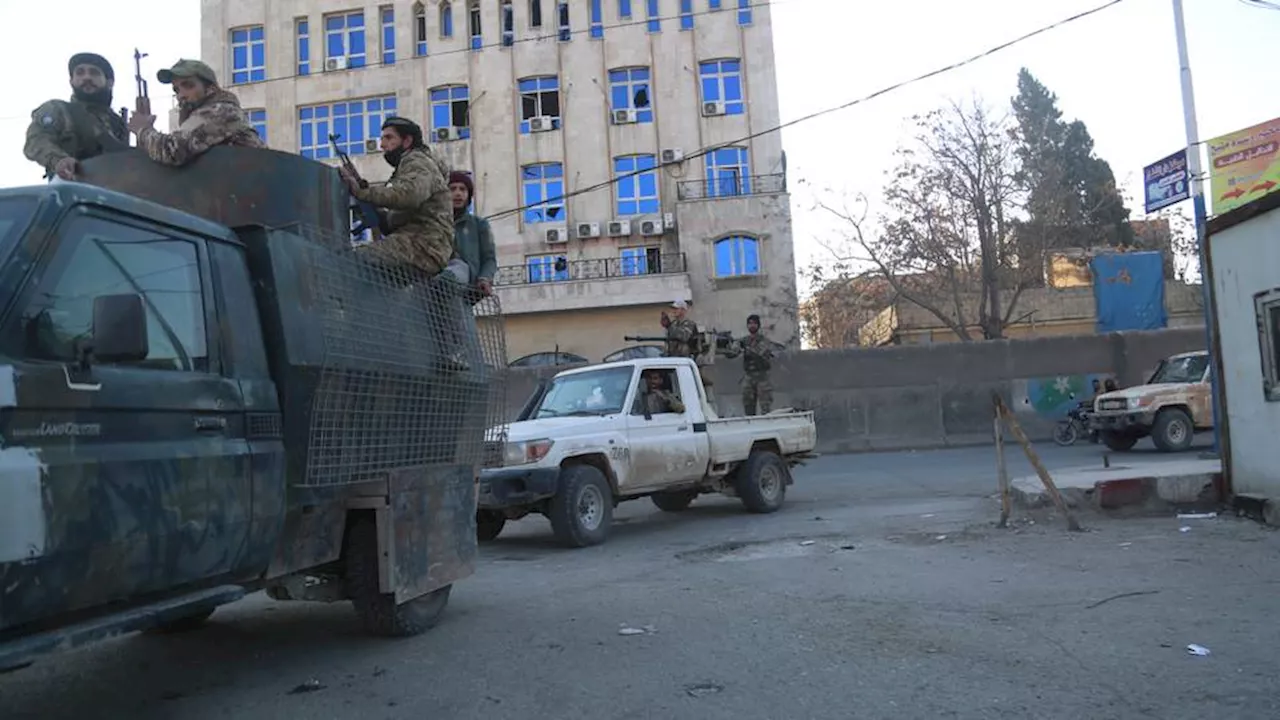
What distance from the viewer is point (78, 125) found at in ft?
16.2

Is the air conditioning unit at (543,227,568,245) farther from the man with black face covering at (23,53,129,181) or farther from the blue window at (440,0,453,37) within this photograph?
the man with black face covering at (23,53,129,181)

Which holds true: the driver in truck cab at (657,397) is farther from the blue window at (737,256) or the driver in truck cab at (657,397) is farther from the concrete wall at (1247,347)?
the blue window at (737,256)

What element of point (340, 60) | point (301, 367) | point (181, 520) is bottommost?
point (181, 520)

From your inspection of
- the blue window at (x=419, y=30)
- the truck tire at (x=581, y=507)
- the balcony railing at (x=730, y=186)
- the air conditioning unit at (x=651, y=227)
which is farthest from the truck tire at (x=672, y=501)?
the blue window at (x=419, y=30)

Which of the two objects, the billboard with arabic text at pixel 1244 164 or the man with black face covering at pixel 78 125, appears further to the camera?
the billboard with arabic text at pixel 1244 164

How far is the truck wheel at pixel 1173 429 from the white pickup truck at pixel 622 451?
334 inches

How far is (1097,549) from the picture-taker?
7391 millimetres

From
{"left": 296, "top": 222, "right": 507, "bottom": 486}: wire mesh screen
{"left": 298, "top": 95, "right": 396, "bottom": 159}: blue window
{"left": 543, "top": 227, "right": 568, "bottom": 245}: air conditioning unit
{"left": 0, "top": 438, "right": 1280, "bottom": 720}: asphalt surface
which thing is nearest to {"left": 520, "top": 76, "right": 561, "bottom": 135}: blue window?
{"left": 543, "top": 227, "right": 568, "bottom": 245}: air conditioning unit

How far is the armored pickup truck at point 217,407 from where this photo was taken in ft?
10.4

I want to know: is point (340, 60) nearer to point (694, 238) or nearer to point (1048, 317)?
point (694, 238)

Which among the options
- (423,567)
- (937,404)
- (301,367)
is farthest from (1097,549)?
(937,404)

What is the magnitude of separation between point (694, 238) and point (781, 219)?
3421mm

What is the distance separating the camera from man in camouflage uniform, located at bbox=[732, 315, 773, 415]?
14.7m

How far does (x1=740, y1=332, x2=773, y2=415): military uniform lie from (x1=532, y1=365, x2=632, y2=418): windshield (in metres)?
4.94
